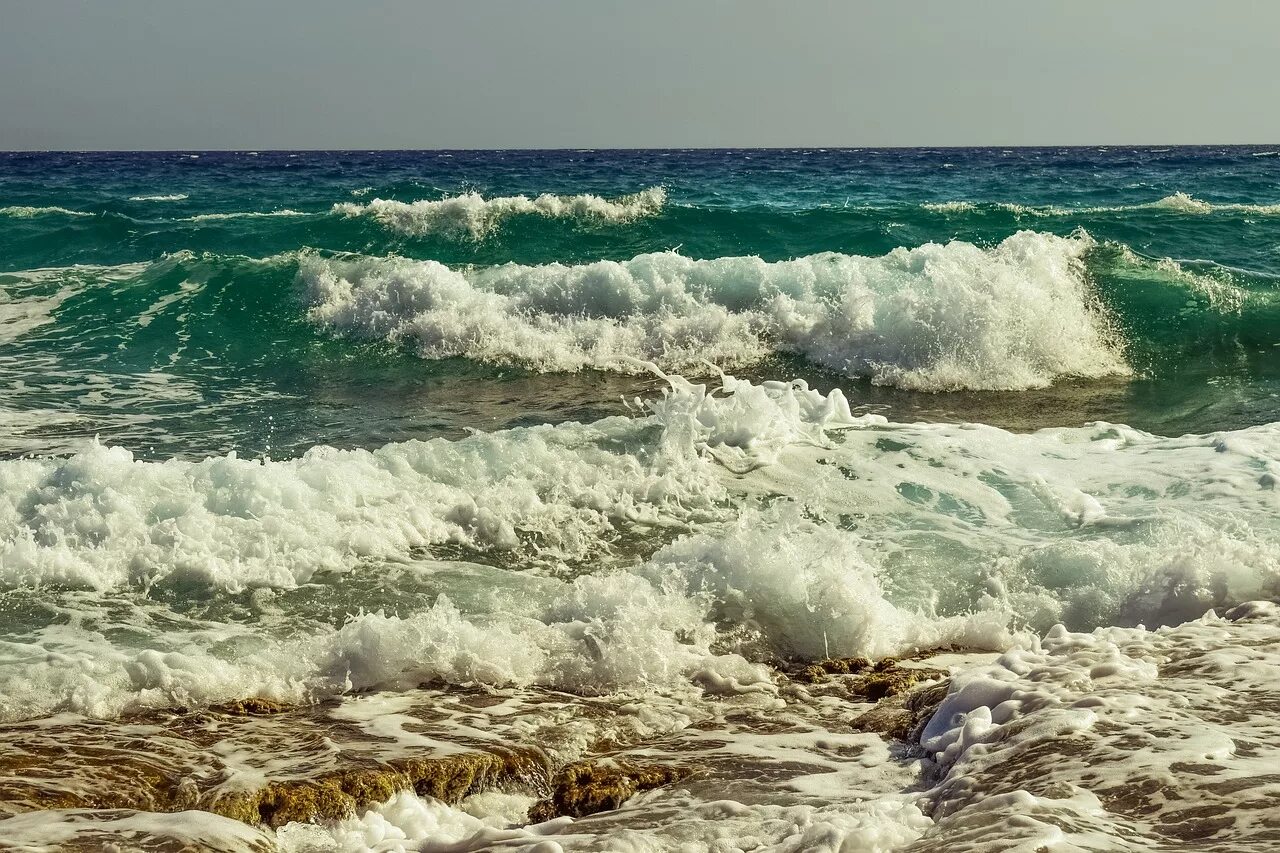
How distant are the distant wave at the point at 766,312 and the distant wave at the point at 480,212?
4.65 m

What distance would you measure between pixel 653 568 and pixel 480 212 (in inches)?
649

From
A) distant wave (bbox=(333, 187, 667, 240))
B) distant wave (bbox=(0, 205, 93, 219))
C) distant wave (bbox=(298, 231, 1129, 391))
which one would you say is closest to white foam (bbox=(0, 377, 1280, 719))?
distant wave (bbox=(298, 231, 1129, 391))

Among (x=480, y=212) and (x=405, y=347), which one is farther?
(x=480, y=212)

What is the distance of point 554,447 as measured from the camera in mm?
8164

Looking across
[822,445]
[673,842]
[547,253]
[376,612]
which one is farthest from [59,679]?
[547,253]

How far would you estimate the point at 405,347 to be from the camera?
47.0 feet

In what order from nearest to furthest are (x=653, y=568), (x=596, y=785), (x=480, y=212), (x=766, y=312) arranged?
(x=596, y=785), (x=653, y=568), (x=766, y=312), (x=480, y=212)

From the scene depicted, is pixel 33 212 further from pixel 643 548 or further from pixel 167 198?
pixel 643 548

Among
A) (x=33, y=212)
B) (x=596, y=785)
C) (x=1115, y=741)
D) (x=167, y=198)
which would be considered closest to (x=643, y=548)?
(x=596, y=785)

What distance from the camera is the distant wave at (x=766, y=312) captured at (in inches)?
523

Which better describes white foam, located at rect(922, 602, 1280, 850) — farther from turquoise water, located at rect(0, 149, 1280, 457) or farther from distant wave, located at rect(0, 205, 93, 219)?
distant wave, located at rect(0, 205, 93, 219)

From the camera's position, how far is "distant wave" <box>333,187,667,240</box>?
2128 centimetres

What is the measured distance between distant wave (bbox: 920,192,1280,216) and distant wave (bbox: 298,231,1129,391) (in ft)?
24.2

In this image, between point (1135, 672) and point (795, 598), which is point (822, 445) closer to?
point (795, 598)
